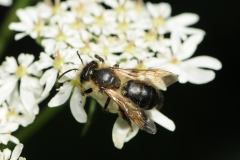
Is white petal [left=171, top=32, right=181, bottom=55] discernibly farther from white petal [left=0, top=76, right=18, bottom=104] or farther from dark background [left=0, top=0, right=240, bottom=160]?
white petal [left=0, top=76, right=18, bottom=104]

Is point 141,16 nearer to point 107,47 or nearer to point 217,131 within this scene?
point 107,47

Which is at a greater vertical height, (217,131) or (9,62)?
(9,62)

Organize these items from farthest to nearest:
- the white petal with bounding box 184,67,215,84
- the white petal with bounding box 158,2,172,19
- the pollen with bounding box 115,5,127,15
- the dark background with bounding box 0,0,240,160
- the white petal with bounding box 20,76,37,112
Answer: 1. the dark background with bounding box 0,0,240,160
2. the white petal with bounding box 158,2,172,19
3. the pollen with bounding box 115,5,127,15
4. the white petal with bounding box 184,67,215,84
5. the white petal with bounding box 20,76,37,112

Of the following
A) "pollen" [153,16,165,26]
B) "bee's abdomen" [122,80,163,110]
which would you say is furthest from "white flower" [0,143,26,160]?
"pollen" [153,16,165,26]

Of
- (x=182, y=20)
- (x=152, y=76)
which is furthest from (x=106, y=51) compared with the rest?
(x=182, y=20)

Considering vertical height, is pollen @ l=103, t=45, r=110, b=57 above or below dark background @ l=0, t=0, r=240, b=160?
above

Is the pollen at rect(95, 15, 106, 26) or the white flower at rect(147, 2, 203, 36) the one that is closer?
the pollen at rect(95, 15, 106, 26)

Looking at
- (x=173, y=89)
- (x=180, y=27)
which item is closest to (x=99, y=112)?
(x=173, y=89)

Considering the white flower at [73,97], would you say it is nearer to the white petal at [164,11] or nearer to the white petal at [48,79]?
the white petal at [48,79]
